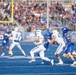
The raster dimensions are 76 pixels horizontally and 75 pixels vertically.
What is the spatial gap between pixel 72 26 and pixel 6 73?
762 inches

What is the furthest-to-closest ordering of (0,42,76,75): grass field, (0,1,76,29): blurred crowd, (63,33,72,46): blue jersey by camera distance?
(0,1,76,29): blurred crowd, (63,33,72,46): blue jersey, (0,42,76,75): grass field

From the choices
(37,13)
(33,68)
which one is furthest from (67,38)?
(37,13)

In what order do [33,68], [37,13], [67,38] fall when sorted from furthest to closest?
[37,13], [67,38], [33,68]

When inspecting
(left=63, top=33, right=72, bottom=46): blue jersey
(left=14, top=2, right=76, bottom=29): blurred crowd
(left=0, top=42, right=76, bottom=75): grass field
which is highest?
(left=14, top=2, right=76, bottom=29): blurred crowd

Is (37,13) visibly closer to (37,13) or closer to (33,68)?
(37,13)

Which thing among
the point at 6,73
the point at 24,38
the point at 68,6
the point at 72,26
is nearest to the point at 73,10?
the point at 68,6

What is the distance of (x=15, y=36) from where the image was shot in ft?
46.5


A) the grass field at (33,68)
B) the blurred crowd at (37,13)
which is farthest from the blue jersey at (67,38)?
the blurred crowd at (37,13)

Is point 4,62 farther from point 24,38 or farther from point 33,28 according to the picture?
point 33,28

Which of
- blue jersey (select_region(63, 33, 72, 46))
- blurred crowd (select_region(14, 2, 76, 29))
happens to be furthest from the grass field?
blurred crowd (select_region(14, 2, 76, 29))

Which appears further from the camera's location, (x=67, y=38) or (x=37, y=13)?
(x=37, y=13)

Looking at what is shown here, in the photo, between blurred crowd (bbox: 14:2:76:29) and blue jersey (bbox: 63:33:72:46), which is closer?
blue jersey (bbox: 63:33:72:46)

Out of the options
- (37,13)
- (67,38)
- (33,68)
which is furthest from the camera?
(37,13)

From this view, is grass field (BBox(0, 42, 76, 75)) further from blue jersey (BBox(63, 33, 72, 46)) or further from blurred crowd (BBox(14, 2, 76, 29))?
blurred crowd (BBox(14, 2, 76, 29))
